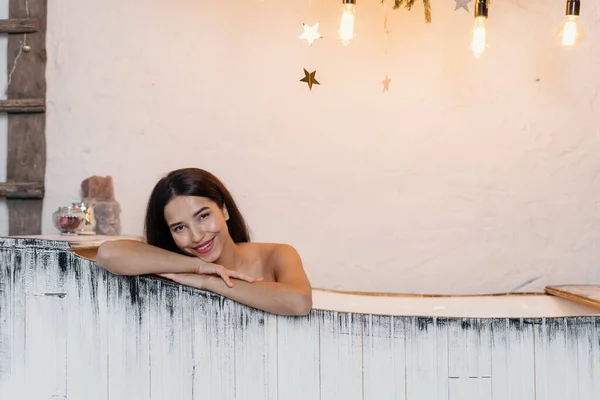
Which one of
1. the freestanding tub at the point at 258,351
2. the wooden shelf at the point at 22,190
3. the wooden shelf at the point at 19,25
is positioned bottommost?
the freestanding tub at the point at 258,351

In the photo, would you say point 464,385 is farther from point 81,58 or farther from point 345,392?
point 81,58

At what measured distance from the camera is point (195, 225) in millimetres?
1862

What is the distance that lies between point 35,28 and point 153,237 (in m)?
1.34

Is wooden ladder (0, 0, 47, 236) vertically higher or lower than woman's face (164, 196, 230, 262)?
higher

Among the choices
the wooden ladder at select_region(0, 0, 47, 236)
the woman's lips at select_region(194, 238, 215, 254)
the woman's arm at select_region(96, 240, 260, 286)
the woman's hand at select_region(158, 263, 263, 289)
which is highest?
the wooden ladder at select_region(0, 0, 47, 236)

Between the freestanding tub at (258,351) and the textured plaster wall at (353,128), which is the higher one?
the textured plaster wall at (353,128)

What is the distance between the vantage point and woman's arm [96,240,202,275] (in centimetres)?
148

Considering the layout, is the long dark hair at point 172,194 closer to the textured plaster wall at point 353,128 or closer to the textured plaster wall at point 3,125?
the textured plaster wall at point 353,128

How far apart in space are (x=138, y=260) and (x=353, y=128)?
62.0 inches

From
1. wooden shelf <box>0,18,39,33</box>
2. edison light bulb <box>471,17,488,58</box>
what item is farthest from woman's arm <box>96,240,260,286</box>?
wooden shelf <box>0,18,39,33</box>

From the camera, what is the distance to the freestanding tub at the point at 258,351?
4.82 ft

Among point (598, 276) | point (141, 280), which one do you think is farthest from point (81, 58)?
point (598, 276)

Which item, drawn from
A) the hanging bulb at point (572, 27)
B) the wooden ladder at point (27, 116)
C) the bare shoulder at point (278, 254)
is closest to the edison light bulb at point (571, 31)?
the hanging bulb at point (572, 27)

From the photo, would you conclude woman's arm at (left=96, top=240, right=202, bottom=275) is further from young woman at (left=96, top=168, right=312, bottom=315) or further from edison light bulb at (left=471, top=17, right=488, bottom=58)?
edison light bulb at (left=471, top=17, right=488, bottom=58)
